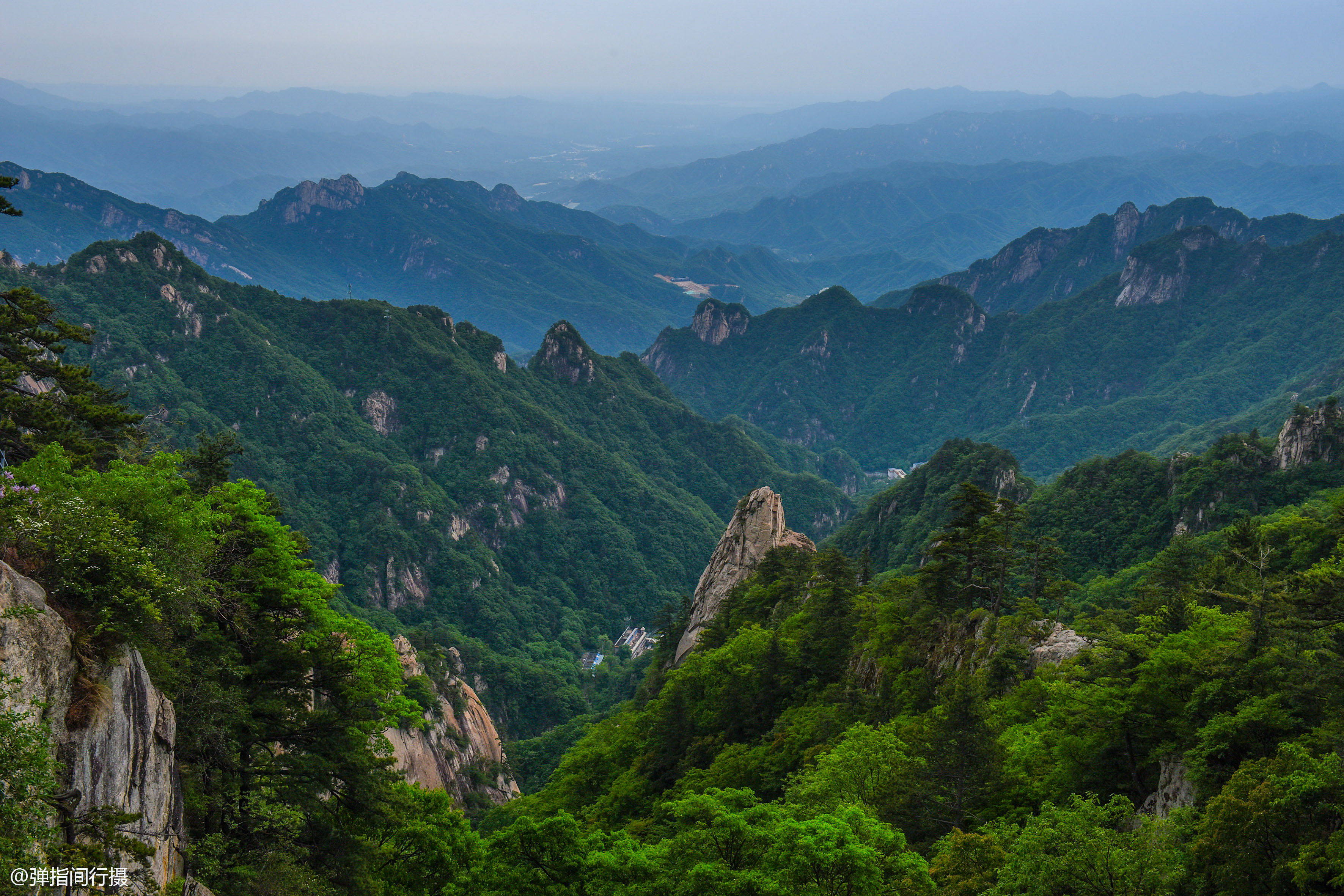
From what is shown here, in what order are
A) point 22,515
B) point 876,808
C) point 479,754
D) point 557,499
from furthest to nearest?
1. point 557,499
2. point 479,754
3. point 876,808
4. point 22,515

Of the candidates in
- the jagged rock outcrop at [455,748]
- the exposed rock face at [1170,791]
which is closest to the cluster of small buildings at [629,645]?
the jagged rock outcrop at [455,748]

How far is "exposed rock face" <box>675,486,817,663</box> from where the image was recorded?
78750mm

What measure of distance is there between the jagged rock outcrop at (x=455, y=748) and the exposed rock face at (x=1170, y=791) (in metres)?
42.3

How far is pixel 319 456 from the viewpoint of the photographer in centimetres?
15538

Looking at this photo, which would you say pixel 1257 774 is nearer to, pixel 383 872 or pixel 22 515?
pixel 383 872

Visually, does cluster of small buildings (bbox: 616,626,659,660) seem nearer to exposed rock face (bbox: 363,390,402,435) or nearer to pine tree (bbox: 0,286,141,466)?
exposed rock face (bbox: 363,390,402,435)

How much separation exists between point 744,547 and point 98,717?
69.2 metres

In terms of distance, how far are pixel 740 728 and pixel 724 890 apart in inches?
1140

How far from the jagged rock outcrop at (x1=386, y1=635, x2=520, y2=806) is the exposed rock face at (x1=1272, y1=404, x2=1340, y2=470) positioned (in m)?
80.2

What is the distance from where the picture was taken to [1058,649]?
34875 mm

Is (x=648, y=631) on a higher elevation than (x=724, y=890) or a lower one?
lower

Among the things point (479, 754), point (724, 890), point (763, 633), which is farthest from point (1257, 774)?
point (479, 754)

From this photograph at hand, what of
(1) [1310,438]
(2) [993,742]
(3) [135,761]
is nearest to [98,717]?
(3) [135,761]

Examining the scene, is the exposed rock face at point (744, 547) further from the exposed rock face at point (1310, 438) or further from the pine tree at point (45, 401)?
the pine tree at point (45, 401)
